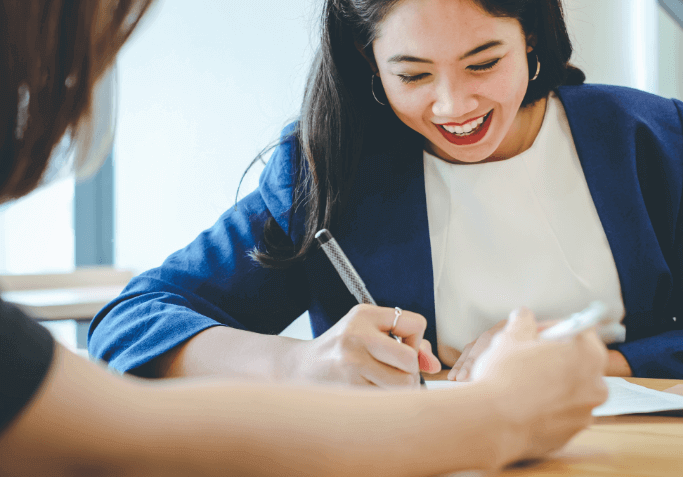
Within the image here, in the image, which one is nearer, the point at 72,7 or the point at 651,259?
the point at 72,7

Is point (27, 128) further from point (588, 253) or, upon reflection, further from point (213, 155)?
point (213, 155)

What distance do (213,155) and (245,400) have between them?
1.85 metres

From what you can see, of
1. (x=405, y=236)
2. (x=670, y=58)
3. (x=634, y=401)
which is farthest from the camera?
(x=670, y=58)

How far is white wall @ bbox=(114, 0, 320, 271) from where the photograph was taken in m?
2.00

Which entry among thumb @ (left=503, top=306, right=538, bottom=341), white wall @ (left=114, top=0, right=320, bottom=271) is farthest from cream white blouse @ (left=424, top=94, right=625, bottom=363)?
white wall @ (left=114, top=0, right=320, bottom=271)

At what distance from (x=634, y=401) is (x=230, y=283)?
58 centimetres

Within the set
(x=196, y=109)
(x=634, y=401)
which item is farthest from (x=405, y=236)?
(x=196, y=109)

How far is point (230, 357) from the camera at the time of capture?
2.26ft

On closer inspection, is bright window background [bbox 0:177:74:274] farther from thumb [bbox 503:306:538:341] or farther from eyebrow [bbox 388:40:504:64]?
thumb [bbox 503:306:538:341]

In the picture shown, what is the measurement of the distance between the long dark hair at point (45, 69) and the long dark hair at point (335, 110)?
0.56 metres

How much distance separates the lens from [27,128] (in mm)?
331

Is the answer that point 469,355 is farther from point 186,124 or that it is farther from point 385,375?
point 186,124

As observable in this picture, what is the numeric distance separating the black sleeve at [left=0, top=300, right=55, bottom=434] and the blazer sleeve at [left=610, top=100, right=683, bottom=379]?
2.45 feet

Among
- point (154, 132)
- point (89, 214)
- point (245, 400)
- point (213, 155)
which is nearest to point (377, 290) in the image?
point (245, 400)
